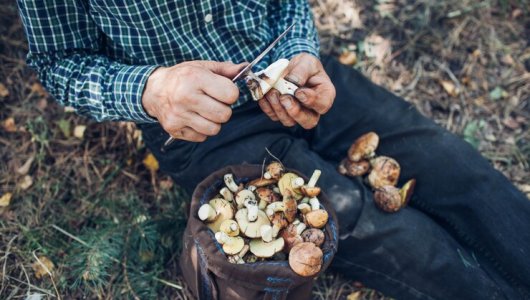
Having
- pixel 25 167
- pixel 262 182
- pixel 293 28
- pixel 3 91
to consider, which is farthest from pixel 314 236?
pixel 3 91

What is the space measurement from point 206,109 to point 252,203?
1.31 feet

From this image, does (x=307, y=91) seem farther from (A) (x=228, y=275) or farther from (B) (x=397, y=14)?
(B) (x=397, y=14)

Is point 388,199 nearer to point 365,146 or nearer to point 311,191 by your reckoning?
point 365,146

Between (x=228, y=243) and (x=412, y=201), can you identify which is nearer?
(x=228, y=243)

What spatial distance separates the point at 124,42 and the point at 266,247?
1.03 metres

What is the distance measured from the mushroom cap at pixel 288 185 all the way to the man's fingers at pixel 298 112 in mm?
219

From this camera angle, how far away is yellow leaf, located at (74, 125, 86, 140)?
105 inches

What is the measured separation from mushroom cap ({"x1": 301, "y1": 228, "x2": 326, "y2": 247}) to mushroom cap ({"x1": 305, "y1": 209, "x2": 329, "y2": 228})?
2 cm

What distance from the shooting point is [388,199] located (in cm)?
200

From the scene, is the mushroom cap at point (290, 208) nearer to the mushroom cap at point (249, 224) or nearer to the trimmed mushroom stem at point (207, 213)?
the mushroom cap at point (249, 224)

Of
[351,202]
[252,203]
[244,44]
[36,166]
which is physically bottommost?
[36,166]

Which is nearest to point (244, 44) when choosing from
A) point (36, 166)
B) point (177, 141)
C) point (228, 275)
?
point (177, 141)

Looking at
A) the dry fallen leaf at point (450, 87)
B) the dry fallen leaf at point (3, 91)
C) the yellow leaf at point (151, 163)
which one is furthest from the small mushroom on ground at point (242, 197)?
the dry fallen leaf at point (450, 87)

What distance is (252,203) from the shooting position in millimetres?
1694
